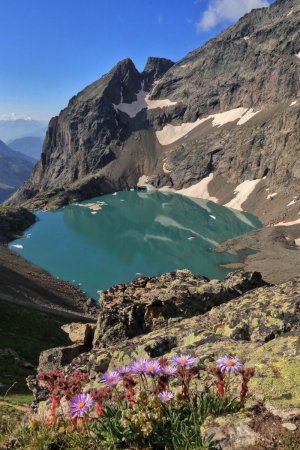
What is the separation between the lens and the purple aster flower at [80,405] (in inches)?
212

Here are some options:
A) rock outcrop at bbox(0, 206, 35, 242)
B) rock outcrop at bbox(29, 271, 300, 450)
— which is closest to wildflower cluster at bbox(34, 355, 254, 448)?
rock outcrop at bbox(29, 271, 300, 450)

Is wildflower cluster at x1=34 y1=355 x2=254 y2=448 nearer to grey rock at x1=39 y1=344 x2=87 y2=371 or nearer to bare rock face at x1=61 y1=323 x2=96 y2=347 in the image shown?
grey rock at x1=39 y1=344 x2=87 y2=371

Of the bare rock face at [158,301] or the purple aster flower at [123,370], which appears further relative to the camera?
the bare rock face at [158,301]

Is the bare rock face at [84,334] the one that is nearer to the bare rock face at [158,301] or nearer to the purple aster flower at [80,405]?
the bare rock face at [158,301]

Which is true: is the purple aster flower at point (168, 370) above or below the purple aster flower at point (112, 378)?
above

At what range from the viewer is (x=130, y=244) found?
14775 cm

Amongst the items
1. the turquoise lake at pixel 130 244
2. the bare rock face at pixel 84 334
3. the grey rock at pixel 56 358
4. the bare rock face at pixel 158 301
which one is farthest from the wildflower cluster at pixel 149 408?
the turquoise lake at pixel 130 244

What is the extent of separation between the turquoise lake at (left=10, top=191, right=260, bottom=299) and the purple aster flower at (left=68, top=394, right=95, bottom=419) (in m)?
89.1

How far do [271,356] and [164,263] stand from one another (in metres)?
114

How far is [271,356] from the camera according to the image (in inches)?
339

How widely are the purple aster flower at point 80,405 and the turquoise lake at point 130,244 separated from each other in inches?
3508

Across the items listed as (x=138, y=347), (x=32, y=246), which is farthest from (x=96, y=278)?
(x=138, y=347)

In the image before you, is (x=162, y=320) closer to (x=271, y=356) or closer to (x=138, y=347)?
(x=138, y=347)

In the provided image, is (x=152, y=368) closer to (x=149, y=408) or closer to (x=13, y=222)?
(x=149, y=408)
